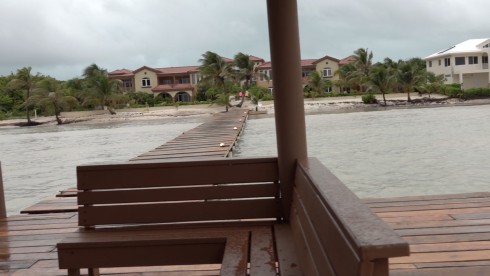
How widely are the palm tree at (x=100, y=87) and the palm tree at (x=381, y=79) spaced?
23500mm

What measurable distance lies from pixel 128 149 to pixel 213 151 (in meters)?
8.51

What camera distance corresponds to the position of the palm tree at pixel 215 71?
46.0m

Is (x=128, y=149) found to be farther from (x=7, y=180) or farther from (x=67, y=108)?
(x=67, y=108)

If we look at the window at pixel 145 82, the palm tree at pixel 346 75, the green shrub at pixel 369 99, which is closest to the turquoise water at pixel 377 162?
the green shrub at pixel 369 99

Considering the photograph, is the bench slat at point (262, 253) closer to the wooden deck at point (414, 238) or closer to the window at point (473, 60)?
the wooden deck at point (414, 238)

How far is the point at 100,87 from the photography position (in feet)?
151

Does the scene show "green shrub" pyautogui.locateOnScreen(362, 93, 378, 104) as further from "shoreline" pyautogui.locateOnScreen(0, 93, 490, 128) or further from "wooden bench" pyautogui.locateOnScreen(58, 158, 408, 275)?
"wooden bench" pyautogui.locateOnScreen(58, 158, 408, 275)

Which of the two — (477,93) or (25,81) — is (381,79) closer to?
(477,93)

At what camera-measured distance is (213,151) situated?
10.1 m

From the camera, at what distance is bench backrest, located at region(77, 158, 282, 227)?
282cm

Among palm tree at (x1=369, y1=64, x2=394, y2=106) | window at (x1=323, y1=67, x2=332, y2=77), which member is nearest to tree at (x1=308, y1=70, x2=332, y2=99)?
palm tree at (x1=369, y1=64, x2=394, y2=106)

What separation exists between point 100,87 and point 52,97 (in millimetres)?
4318

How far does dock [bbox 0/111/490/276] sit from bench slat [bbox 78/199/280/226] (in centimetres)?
25

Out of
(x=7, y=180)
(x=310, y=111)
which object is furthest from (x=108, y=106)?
(x=7, y=180)
